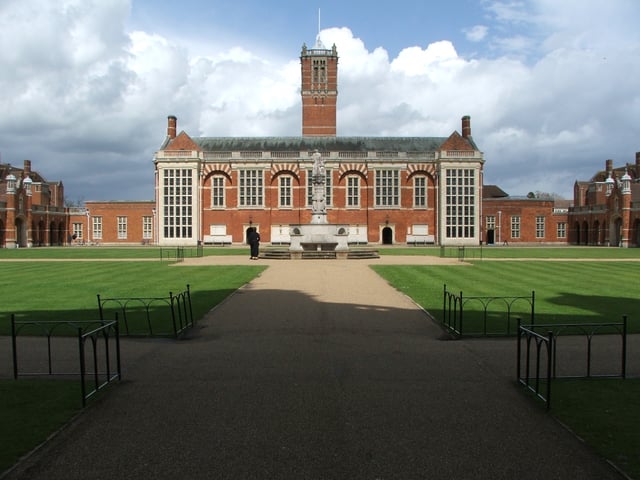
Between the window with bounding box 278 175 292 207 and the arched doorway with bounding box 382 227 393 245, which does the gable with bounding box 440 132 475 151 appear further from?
the window with bounding box 278 175 292 207

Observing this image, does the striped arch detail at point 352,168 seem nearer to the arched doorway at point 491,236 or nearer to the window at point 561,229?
the arched doorway at point 491,236

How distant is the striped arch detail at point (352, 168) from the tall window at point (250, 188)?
30.2ft

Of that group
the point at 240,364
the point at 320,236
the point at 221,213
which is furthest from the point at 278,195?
the point at 240,364

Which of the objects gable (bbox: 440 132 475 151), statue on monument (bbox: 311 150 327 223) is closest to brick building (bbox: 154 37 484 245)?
gable (bbox: 440 132 475 151)

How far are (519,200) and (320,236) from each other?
4325 centimetres

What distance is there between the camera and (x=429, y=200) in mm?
63406

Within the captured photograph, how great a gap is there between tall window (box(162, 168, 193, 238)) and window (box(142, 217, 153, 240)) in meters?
8.60

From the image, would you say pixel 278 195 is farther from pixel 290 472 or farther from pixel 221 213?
pixel 290 472

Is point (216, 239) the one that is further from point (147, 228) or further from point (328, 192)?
point (328, 192)

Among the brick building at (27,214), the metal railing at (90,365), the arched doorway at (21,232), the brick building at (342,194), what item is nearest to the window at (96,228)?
the brick building at (27,214)

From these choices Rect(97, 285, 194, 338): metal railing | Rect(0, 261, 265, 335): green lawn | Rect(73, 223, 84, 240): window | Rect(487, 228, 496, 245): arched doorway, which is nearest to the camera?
Rect(97, 285, 194, 338): metal railing

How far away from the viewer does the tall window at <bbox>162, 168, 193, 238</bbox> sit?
6231 centimetres

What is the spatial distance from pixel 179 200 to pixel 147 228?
10425 mm

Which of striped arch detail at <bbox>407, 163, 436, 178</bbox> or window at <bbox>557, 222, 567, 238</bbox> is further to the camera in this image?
window at <bbox>557, 222, 567, 238</bbox>
